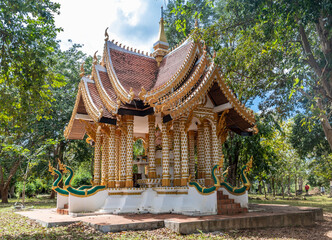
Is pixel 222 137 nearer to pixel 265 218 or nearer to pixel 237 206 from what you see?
pixel 237 206

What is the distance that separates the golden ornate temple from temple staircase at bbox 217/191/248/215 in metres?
0.48

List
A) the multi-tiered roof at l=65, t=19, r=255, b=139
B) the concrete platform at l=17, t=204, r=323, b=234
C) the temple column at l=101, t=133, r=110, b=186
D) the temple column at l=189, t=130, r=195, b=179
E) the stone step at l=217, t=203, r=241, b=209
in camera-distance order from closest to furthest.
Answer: the concrete platform at l=17, t=204, r=323, b=234, the stone step at l=217, t=203, r=241, b=209, the multi-tiered roof at l=65, t=19, r=255, b=139, the temple column at l=101, t=133, r=110, b=186, the temple column at l=189, t=130, r=195, b=179

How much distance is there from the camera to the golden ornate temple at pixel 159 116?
31.7ft

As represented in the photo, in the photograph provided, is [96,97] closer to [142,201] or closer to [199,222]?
[142,201]

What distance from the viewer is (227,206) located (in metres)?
9.48

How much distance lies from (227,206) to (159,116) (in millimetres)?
4243

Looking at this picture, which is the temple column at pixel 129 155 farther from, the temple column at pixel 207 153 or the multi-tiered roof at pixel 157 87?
the temple column at pixel 207 153

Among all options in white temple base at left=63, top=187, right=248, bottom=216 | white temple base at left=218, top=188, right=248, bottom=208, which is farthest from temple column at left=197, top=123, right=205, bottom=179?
white temple base at left=218, top=188, right=248, bottom=208

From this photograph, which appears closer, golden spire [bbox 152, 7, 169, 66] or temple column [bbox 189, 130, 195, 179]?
temple column [bbox 189, 130, 195, 179]

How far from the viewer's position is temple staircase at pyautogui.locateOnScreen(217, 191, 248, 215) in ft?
30.3

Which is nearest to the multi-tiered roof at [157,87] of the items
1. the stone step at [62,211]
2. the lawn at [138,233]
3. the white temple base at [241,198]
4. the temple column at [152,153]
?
the temple column at [152,153]

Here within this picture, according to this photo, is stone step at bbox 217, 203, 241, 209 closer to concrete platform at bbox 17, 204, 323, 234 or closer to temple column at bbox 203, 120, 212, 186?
concrete platform at bbox 17, 204, 323, 234

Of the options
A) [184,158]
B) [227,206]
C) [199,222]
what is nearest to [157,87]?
[184,158]

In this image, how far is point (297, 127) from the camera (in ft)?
68.6
